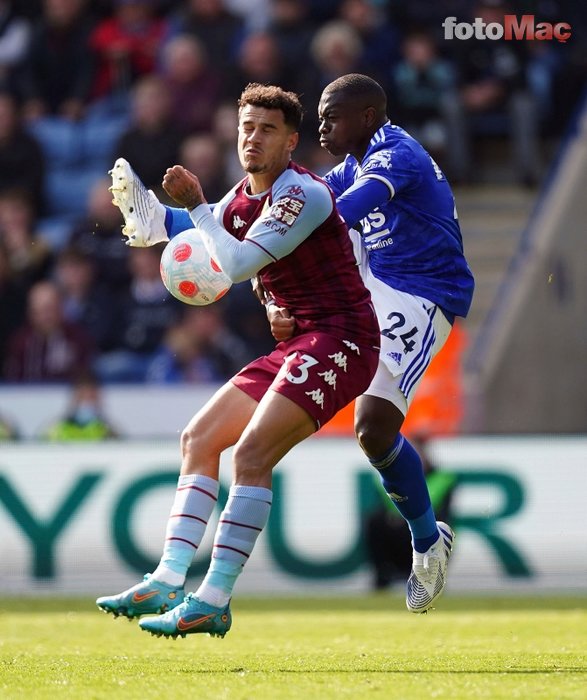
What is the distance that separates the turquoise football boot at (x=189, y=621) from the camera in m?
5.22

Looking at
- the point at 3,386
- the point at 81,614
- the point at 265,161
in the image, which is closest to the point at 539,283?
the point at 3,386

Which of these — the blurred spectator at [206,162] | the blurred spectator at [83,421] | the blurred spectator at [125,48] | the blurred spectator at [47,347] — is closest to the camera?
the blurred spectator at [83,421]

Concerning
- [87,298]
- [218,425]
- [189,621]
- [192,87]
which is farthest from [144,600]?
[192,87]

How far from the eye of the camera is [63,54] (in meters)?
15.8

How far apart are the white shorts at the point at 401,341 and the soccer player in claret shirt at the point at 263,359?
524 millimetres

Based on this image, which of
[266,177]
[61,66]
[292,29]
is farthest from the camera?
[61,66]

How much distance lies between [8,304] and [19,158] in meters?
1.94

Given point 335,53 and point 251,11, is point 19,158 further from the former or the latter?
point 335,53

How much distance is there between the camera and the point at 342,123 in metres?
6.36

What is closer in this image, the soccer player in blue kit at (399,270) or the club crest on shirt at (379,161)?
the club crest on shirt at (379,161)

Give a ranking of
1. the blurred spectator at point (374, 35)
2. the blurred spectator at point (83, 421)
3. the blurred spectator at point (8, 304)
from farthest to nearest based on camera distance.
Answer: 1. the blurred spectator at point (374, 35)
2. the blurred spectator at point (8, 304)
3. the blurred spectator at point (83, 421)

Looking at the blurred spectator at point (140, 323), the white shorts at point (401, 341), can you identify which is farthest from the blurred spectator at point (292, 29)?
the white shorts at point (401, 341)

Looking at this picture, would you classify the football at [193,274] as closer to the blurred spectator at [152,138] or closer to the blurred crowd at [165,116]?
the blurred crowd at [165,116]

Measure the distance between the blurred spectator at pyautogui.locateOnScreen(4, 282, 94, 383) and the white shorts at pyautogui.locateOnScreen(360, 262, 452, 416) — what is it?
24.2 ft
